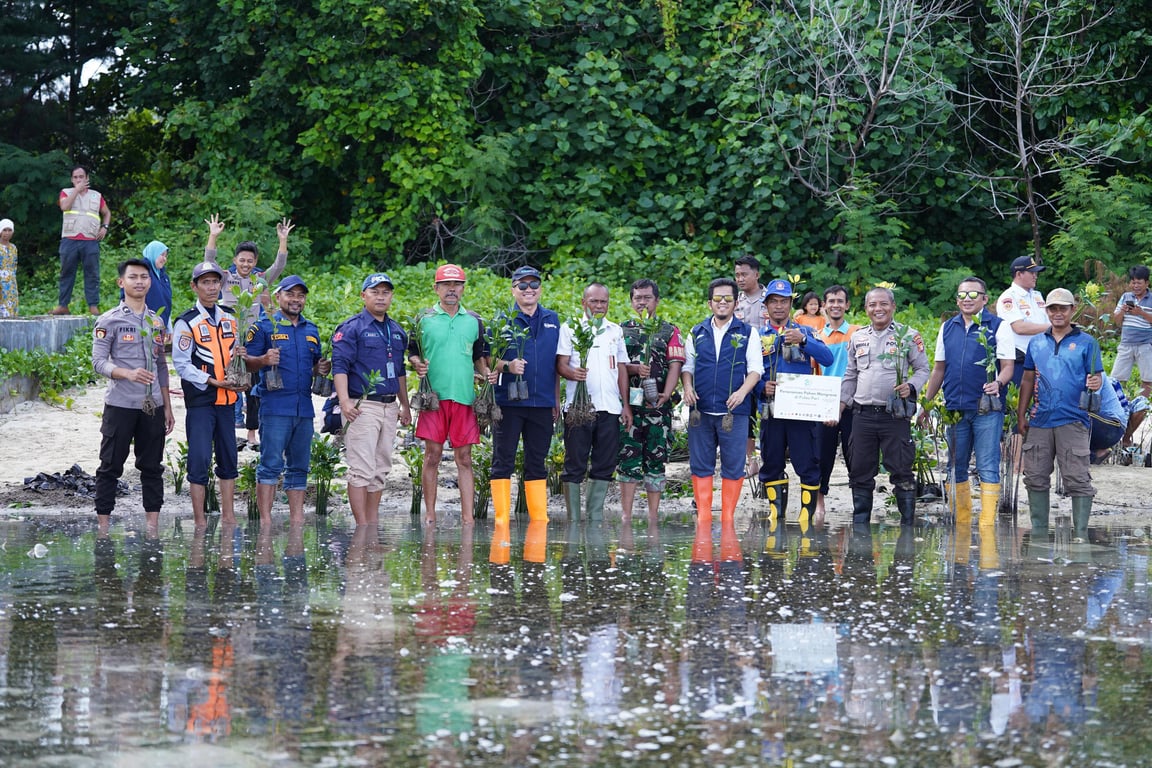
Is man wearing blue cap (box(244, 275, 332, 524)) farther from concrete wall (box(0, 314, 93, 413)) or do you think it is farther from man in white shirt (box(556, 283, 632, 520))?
concrete wall (box(0, 314, 93, 413))

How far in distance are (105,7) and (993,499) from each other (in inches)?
818

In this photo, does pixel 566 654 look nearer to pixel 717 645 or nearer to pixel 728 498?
pixel 717 645

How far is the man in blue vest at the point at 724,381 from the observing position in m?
11.8

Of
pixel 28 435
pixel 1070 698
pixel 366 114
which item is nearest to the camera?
Result: pixel 1070 698

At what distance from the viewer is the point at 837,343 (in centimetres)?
1307

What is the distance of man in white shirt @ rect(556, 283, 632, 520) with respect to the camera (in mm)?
12023

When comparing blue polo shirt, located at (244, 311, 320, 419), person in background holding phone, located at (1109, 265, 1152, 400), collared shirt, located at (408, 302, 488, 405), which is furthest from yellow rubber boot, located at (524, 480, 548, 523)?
person in background holding phone, located at (1109, 265, 1152, 400)

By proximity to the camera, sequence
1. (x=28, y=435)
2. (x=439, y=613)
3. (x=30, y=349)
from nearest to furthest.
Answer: (x=439, y=613) < (x=28, y=435) < (x=30, y=349)

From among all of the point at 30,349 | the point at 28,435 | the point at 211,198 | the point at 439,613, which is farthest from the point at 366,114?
the point at 439,613

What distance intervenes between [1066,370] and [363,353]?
563 centimetres

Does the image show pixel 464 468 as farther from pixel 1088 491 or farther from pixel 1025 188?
pixel 1025 188

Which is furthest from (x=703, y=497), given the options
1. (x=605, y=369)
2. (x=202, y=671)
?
(x=202, y=671)

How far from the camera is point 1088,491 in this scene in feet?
38.1

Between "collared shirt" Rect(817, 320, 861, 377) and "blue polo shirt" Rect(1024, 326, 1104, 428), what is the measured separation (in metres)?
1.79
